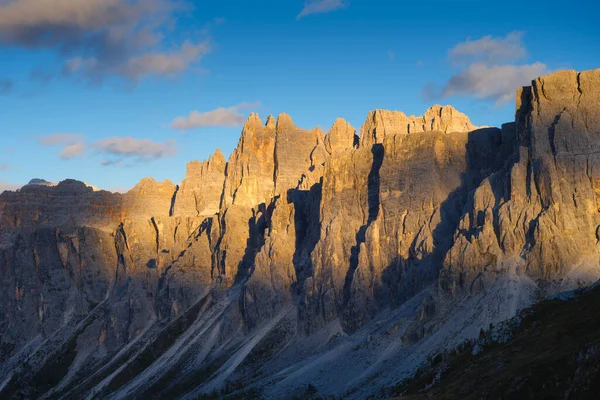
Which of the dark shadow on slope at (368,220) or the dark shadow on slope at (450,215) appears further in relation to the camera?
the dark shadow on slope at (368,220)

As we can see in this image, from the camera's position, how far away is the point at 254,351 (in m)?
185

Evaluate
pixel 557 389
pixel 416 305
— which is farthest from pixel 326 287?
pixel 557 389

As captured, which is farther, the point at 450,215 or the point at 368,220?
the point at 368,220

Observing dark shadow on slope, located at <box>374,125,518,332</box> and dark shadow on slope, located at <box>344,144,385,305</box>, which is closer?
dark shadow on slope, located at <box>374,125,518,332</box>

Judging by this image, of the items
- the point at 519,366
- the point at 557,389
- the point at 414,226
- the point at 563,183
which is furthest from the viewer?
the point at 414,226

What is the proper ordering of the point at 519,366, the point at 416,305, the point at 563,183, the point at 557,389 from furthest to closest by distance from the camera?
the point at 416,305, the point at 563,183, the point at 519,366, the point at 557,389

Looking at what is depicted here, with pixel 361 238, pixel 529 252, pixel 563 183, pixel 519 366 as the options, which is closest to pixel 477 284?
pixel 529 252

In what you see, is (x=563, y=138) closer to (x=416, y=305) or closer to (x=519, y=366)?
(x=416, y=305)

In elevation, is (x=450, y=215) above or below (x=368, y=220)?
below

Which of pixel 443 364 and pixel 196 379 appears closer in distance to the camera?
pixel 443 364

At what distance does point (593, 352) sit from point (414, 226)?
108 m

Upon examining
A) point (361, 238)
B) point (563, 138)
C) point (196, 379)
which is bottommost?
point (196, 379)

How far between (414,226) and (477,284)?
3341cm

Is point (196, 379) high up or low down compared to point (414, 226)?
down
